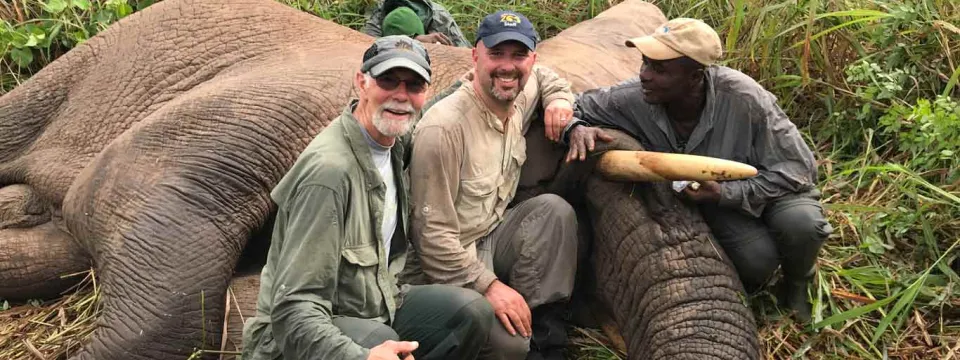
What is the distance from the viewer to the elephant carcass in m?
4.73

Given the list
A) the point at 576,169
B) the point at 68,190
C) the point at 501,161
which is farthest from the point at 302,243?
the point at 68,190

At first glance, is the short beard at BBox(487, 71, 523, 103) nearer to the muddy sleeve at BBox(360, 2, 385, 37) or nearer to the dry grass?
the dry grass

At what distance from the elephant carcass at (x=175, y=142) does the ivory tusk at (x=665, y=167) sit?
0.21 meters

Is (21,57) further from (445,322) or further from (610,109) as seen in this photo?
(445,322)

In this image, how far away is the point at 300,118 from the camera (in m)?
5.16

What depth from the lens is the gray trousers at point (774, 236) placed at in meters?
4.21

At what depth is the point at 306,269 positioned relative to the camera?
135 inches

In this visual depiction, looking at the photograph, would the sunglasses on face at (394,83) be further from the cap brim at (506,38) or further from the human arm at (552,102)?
the human arm at (552,102)

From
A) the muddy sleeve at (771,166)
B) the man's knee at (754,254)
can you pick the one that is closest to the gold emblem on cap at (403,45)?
the muddy sleeve at (771,166)

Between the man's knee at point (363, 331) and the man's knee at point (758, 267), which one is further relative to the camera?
the man's knee at point (758, 267)

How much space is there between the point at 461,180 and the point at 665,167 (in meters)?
0.69

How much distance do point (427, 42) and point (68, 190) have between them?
1935 mm

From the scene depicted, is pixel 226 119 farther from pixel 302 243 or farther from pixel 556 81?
pixel 302 243

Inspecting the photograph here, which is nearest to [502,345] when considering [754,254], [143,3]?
[754,254]
